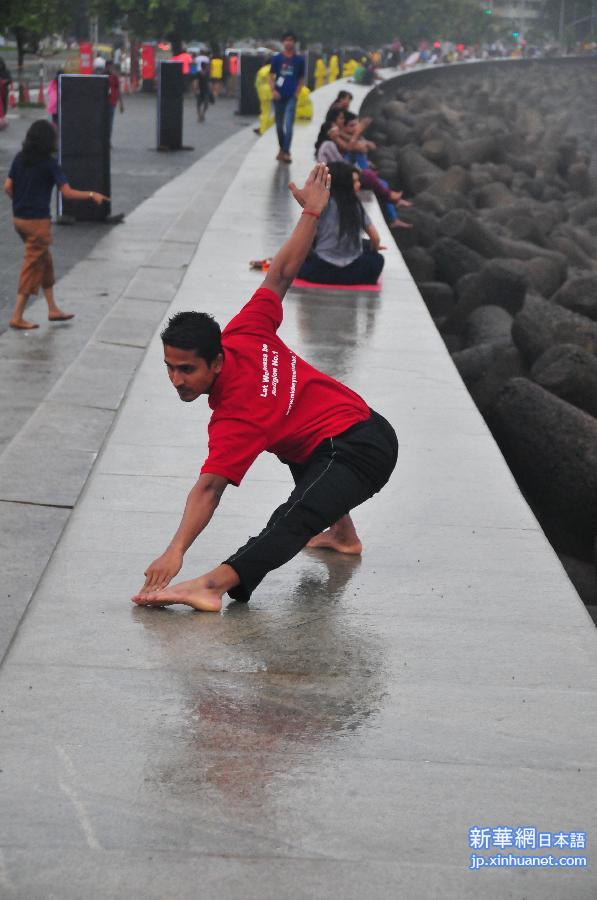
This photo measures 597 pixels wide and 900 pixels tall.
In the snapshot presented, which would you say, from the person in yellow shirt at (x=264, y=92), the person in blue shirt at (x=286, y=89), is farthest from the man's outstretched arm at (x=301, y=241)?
the person in yellow shirt at (x=264, y=92)

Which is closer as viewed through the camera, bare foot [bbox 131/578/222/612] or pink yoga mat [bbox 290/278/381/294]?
bare foot [bbox 131/578/222/612]

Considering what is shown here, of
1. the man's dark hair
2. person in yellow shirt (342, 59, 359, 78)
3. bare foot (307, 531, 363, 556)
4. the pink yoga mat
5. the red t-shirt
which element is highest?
the man's dark hair

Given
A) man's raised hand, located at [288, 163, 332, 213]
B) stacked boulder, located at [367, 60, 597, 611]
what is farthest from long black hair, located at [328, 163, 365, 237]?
man's raised hand, located at [288, 163, 332, 213]

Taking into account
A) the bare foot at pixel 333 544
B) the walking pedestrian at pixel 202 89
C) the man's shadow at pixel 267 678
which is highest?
the man's shadow at pixel 267 678

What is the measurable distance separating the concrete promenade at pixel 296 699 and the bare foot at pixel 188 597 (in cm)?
4

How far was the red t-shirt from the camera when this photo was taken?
4.46 m

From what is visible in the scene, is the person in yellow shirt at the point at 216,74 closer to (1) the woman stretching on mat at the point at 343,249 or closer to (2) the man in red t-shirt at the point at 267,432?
(1) the woman stretching on mat at the point at 343,249

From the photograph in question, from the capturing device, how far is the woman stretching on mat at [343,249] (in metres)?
10.4

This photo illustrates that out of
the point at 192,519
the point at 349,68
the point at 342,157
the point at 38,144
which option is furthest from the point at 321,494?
the point at 349,68

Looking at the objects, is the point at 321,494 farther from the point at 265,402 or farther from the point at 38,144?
the point at 38,144

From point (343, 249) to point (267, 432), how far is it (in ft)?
20.3

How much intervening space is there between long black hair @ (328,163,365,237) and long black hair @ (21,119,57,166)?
77.3 inches

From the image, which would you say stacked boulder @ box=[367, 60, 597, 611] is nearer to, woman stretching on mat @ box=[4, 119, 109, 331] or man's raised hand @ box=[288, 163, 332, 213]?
man's raised hand @ box=[288, 163, 332, 213]

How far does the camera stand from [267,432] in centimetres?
453
